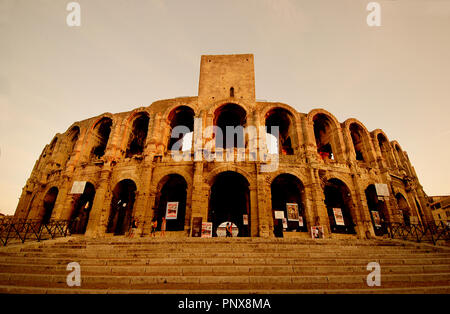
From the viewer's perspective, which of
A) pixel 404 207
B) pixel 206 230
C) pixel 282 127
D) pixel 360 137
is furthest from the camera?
pixel 282 127

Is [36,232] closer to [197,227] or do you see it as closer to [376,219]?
[197,227]

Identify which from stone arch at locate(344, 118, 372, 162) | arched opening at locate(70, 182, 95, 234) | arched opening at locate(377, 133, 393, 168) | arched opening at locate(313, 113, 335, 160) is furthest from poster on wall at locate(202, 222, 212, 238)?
arched opening at locate(377, 133, 393, 168)

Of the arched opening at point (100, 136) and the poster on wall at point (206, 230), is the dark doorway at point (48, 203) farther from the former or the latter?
the poster on wall at point (206, 230)

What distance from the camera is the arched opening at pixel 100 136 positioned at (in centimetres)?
1762

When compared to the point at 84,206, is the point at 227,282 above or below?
below

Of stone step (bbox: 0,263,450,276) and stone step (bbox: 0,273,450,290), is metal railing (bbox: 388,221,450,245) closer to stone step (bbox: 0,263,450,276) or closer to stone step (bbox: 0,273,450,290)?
stone step (bbox: 0,263,450,276)

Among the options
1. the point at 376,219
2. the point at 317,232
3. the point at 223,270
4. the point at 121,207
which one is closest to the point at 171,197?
the point at 121,207

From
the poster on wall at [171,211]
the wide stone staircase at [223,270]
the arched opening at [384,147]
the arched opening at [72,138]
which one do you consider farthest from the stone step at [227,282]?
the arched opening at [72,138]

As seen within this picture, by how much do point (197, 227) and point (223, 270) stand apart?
616 cm

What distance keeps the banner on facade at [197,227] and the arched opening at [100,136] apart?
469 inches

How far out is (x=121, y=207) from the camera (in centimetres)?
1809

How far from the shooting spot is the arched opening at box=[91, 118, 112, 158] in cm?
1762

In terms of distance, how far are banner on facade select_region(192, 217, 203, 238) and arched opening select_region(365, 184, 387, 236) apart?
41.5ft

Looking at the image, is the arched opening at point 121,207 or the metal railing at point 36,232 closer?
the metal railing at point 36,232
